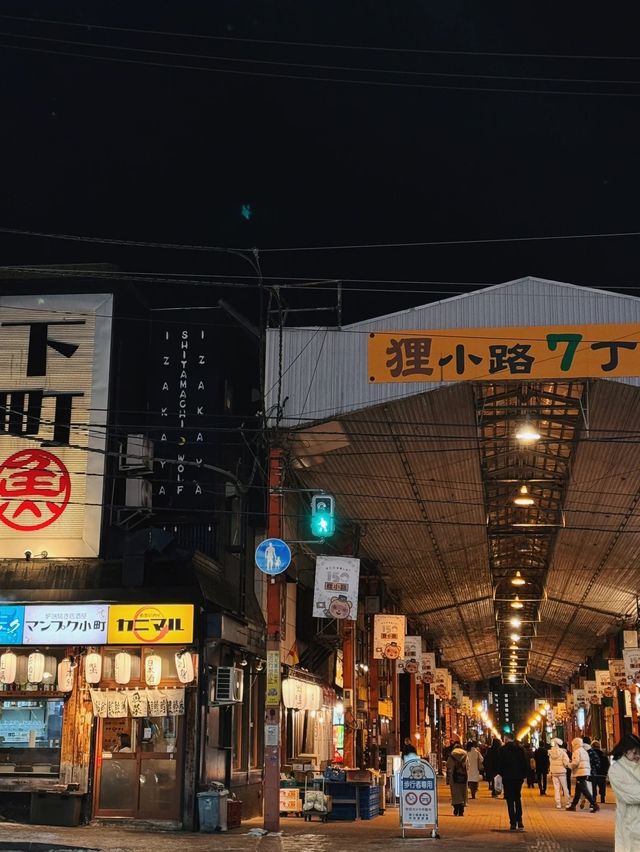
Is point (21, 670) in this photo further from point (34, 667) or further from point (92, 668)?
point (92, 668)

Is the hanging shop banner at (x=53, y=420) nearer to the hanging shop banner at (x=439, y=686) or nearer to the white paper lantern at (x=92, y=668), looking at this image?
the white paper lantern at (x=92, y=668)

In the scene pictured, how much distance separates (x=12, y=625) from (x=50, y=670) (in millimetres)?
1285

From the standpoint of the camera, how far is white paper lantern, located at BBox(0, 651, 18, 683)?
2005 centimetres

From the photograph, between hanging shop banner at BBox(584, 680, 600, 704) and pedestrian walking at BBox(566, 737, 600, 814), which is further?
hanging shop banner at BBox(584, 680, 600, 704)

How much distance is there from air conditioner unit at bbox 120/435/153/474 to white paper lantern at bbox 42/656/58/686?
4223mm

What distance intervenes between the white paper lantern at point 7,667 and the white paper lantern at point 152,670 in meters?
2.72

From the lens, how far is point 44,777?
19.8 m

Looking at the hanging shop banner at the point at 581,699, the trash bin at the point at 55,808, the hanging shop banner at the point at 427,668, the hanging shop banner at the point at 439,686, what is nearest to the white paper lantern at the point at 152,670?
the trash bin at the point at 55,808

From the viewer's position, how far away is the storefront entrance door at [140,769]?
64.6ft

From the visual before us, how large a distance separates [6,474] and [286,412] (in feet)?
20.9

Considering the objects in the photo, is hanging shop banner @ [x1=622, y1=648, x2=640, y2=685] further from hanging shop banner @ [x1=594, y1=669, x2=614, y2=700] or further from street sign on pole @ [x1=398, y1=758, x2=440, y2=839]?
street sign on pole @ [x1=398, y1=758, x2=440, y2=839]

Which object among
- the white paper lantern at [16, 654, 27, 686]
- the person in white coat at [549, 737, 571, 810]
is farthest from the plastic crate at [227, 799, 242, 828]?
the person in white coat at [549, 737, 571, 810]

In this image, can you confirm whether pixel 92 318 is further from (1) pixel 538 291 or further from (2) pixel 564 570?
(2) pixel 564 570

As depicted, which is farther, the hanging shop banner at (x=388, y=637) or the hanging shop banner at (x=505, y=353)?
the hanging shop banner at (x=388, y=637)
